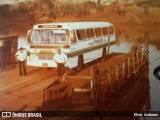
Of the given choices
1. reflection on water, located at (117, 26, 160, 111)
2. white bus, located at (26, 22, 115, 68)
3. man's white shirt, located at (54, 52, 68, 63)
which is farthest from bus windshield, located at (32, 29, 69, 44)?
reflection on water, located at (117, 26, 160, 111)

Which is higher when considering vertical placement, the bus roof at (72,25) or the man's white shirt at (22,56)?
the bus roof at (72,25)

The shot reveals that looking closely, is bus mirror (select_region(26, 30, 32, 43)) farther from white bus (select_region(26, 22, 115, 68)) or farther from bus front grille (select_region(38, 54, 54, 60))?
bus front grille (select_region(38, 54, 54, 60))

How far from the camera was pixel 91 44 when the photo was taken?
7.79 feet

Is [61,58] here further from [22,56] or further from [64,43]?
[22,56]

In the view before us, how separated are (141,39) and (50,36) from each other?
2.40 feet

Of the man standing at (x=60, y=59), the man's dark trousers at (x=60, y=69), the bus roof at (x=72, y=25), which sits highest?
the bus roof at (x=72, y=25)

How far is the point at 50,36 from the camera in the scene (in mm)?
2318

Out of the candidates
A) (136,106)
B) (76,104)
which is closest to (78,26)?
(76,104)

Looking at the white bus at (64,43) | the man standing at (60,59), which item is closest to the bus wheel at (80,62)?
the white bus at (64,43)

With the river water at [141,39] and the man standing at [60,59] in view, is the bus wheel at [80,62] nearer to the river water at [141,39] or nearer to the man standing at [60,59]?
the man standing at [60,59]

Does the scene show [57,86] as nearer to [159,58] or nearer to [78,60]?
[78,60]

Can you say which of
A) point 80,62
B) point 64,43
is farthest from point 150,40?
point 64,43

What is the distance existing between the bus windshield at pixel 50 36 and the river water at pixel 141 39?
0.10 meters

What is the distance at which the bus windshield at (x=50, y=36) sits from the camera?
7.54 ft
